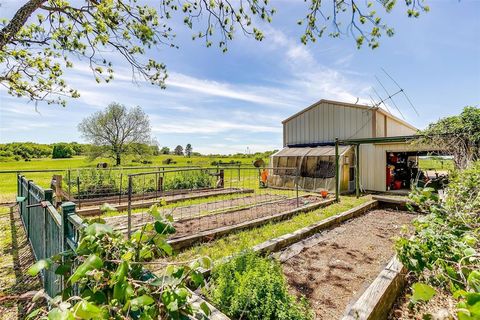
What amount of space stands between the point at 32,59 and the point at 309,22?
7.67 m

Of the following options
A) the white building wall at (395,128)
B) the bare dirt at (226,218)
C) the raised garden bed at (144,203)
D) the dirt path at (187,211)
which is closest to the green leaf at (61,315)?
the bare dirt at (226,218)

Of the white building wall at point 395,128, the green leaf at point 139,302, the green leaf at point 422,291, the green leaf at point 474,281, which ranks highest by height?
the white building wall at point 395,128

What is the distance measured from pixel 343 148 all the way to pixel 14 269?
46.6 feet

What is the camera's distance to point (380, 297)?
8.76 ft

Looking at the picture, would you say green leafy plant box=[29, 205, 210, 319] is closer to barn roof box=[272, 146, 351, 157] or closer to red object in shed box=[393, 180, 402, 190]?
barn roof box=[272, 146, 351, 157]

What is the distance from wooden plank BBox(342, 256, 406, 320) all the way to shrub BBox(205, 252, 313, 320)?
0.50 meters

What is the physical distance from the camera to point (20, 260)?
415 centimetres

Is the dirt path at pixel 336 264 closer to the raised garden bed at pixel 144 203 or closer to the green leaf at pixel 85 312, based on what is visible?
the green leaf at pixel 85 312

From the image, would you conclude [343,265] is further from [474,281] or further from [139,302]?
[139,302]

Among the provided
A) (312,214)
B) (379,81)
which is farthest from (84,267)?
(379,81)

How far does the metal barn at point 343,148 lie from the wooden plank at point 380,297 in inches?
359

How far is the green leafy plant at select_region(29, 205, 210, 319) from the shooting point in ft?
2.59

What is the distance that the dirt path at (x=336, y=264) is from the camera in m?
3.18

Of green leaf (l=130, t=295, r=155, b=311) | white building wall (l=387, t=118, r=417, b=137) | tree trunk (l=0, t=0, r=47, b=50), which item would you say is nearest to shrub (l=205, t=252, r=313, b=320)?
green leaf (l=130, t=295, r=155, b=311)
